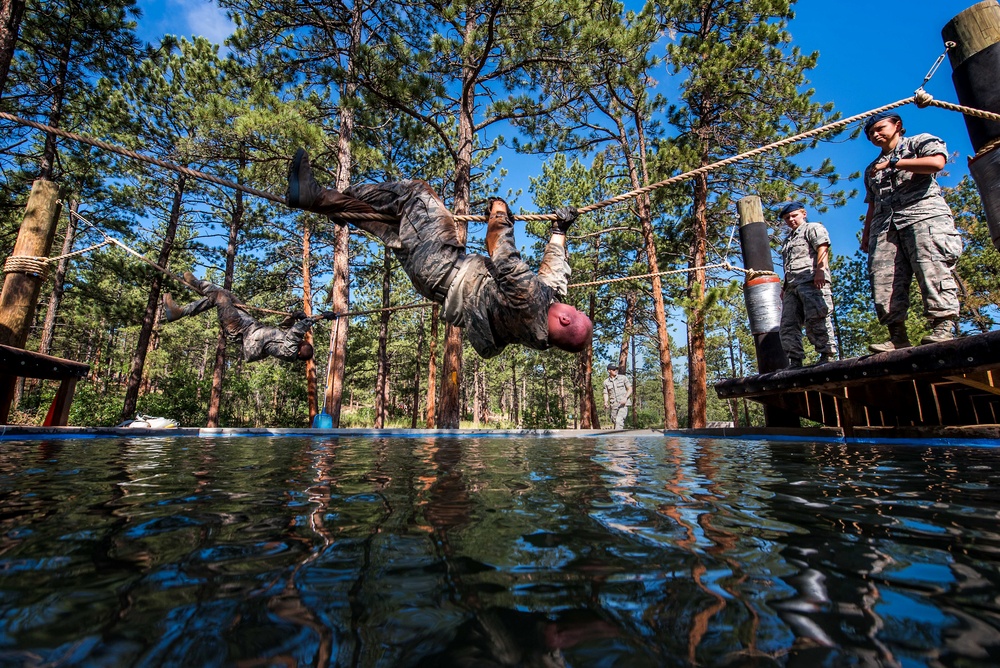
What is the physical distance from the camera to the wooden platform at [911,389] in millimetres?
3322

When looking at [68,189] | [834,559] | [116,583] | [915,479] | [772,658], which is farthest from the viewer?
[68,189]

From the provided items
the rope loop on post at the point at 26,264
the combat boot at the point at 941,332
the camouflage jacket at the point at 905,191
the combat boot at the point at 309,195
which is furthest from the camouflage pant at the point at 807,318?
the rope loop on post at the point at 26,264

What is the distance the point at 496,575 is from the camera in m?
0.88

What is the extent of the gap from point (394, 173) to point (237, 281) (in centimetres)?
1176

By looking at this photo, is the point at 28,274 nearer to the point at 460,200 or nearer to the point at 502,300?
the point at 502,300

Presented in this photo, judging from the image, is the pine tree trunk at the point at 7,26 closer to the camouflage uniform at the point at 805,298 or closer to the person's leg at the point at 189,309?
the person's leg at the point at 189,309

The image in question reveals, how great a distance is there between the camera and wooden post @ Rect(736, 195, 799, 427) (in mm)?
6156

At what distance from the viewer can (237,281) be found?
2036 centimetres

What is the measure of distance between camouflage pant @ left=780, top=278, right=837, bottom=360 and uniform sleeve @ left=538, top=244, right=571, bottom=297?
3.15 metres

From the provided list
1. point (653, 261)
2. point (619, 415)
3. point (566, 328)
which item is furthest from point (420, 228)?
point (619, 415)

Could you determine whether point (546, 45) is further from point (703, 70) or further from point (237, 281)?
point (237, 281)

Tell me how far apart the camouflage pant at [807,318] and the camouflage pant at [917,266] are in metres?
0.74

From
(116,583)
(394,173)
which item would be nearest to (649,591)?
(116,583)

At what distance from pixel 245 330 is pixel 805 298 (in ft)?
21.0
